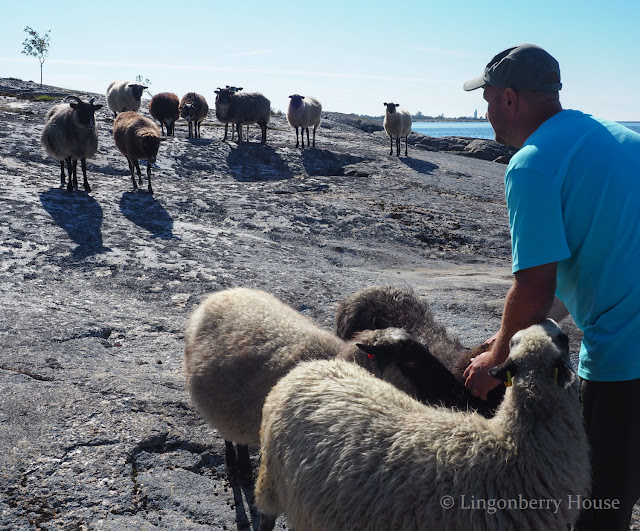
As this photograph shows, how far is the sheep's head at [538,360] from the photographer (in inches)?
99.0

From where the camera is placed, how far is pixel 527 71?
2.64 m

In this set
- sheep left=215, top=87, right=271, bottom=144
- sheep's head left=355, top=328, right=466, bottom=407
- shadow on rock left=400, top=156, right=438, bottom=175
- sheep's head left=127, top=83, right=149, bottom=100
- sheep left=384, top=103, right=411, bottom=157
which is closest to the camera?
sheep's head left=355, top=328, right=466, bottom=407

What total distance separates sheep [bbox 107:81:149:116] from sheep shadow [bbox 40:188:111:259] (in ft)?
48.1

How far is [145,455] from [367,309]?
91.4 inches

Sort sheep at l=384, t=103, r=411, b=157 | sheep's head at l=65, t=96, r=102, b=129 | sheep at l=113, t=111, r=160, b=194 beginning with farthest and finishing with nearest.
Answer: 1. sheep at l=384, t=103, r=411, b=157
2. sheep at l=113, t=111, r=160, b=194
3. sheep's head at l=65, t=96, r=102, b=129

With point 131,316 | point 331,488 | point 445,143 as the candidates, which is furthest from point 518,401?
point 445,143

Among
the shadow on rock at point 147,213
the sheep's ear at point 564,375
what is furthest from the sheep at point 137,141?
the sheep's ear at point 564,375

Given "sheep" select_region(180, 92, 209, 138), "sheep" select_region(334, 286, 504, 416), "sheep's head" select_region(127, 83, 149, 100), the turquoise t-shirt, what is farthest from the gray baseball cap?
"sheep's head" select_region(127, 83, 149, 100)

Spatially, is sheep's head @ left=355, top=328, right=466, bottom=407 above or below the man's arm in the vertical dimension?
below

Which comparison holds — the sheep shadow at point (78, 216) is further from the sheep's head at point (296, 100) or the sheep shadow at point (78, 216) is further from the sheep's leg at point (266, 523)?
the sheep's head at point (296, 100)

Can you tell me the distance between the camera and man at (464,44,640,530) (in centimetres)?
244

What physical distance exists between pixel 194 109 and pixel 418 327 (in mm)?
19195

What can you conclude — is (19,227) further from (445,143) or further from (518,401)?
(445,143)

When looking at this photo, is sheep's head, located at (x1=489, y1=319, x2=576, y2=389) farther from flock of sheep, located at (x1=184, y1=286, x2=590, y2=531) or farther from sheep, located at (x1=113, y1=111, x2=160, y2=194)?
sheep, located at (x1=113, y1=111, x2=160, y2=194)
